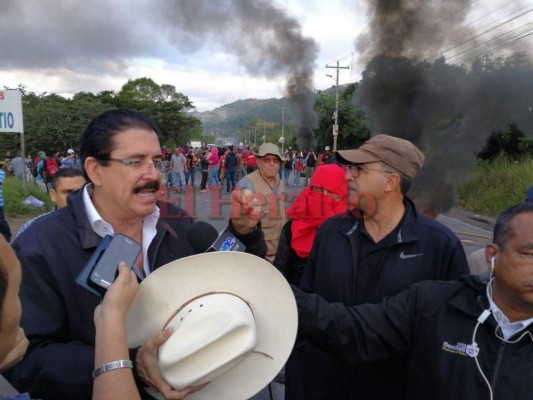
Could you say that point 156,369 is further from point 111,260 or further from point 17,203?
point 17,203

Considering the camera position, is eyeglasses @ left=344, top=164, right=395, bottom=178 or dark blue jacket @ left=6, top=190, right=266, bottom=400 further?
eyeglasses @ left=344, top=164, right=395, bottom=178

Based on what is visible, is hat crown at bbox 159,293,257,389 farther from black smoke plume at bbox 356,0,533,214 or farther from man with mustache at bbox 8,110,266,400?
black smoke plume at bbox 356,0,533,214

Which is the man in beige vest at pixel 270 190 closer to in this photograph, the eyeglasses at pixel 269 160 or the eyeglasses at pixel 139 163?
the eyeglasses at pixel 269 160

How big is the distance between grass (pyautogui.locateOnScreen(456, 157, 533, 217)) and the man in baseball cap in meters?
11.5

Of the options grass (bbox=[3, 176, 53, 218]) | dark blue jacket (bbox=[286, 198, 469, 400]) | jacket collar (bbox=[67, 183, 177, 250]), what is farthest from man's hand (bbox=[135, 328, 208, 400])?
grass (bbox=[3, 176, 53, 218])

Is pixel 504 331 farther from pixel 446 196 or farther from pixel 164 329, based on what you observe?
pixel 446 196

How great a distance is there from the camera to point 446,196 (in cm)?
1432

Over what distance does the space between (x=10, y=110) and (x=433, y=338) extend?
424 inches

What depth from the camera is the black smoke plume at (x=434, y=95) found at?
16.0 m

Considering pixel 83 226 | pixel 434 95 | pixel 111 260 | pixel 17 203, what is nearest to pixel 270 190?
pixel 83 226

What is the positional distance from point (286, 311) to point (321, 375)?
3.13ft

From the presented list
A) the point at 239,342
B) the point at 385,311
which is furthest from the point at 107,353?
the point at 385,311

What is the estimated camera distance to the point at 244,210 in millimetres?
1722

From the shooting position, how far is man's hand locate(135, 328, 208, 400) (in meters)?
1.20
